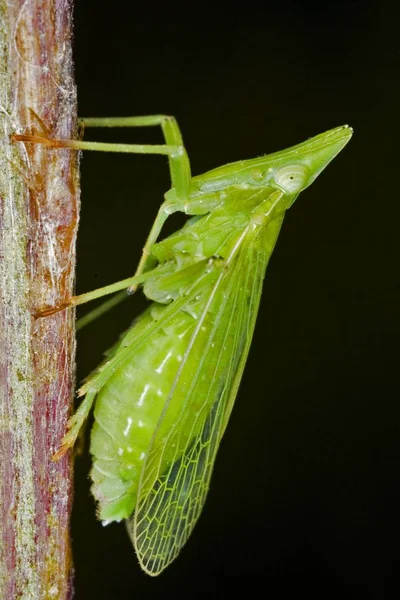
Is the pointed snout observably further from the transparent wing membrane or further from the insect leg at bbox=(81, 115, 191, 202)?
the insect leg at bbox=(81, 115, 191, 202)

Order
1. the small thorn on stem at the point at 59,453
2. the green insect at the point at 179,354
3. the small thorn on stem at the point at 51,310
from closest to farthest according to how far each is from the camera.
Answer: the small thorn on stem at the point at 51,310
the small thorn on stem at the point at 59,453
the green insect at the point at 179,354

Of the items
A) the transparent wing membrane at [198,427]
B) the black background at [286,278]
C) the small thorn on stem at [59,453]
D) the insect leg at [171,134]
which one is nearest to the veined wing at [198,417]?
the transparent wing membrane at [198,427]

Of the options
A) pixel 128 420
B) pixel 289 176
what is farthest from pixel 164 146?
pixel 128 420

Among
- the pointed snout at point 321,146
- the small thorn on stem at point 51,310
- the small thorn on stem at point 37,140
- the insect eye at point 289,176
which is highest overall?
the small thorn on stem at point 37,140

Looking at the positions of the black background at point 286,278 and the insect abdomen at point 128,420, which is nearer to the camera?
the insect abdomen at point 128,420

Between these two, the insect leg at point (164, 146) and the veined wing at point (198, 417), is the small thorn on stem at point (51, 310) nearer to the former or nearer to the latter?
the insect leg at point (164, 146)

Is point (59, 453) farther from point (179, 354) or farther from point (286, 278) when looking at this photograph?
point (286, 278)

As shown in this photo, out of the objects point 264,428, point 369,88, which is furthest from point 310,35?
point 264,428

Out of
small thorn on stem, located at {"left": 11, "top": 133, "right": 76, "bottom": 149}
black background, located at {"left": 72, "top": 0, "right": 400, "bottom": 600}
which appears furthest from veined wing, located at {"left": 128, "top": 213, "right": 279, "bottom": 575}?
black background, located at {"left": 72, "top": 0, "right": 400, "bottom": 600}
